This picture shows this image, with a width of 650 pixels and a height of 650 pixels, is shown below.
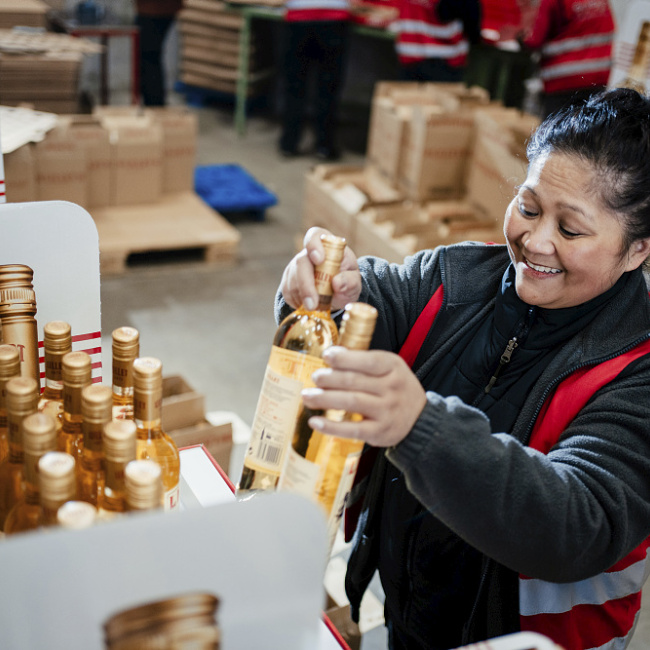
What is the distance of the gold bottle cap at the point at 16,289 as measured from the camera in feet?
3.52

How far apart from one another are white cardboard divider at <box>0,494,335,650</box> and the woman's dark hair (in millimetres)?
794

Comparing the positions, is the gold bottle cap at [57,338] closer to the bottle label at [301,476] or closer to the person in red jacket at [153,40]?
the bottle label at [301,476]

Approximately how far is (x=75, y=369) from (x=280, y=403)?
261 millimetres

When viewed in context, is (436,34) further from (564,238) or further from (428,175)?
(564,238)

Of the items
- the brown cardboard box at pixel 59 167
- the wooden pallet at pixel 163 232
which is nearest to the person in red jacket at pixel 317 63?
the wooden pallet at pixel 163 232

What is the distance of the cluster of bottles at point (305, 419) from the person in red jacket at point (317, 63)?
206 inches

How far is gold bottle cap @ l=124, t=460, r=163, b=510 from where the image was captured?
29.6 inches

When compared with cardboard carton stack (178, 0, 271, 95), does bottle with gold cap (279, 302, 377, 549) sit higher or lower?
higher

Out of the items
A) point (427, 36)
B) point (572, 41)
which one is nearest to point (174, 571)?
point (572, 41)

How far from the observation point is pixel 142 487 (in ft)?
2.46

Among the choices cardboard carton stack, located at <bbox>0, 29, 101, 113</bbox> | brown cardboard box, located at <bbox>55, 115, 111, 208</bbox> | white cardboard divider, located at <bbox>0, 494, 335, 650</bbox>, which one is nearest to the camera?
white cardboard divider, located at <bbox>0, 494, 335, 650</bbox>

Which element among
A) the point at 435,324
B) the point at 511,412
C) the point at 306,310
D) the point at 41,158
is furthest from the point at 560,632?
the point at 41,158

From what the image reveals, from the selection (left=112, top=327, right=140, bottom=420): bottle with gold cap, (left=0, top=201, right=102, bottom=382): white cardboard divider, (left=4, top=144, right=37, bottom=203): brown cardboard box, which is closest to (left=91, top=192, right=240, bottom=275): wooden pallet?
(left=4, top=144, right=37, bottom=203): brown cardboard box

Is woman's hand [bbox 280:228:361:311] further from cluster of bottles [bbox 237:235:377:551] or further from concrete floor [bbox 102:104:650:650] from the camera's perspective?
concrete floor [bbox 102:104:650:650]
